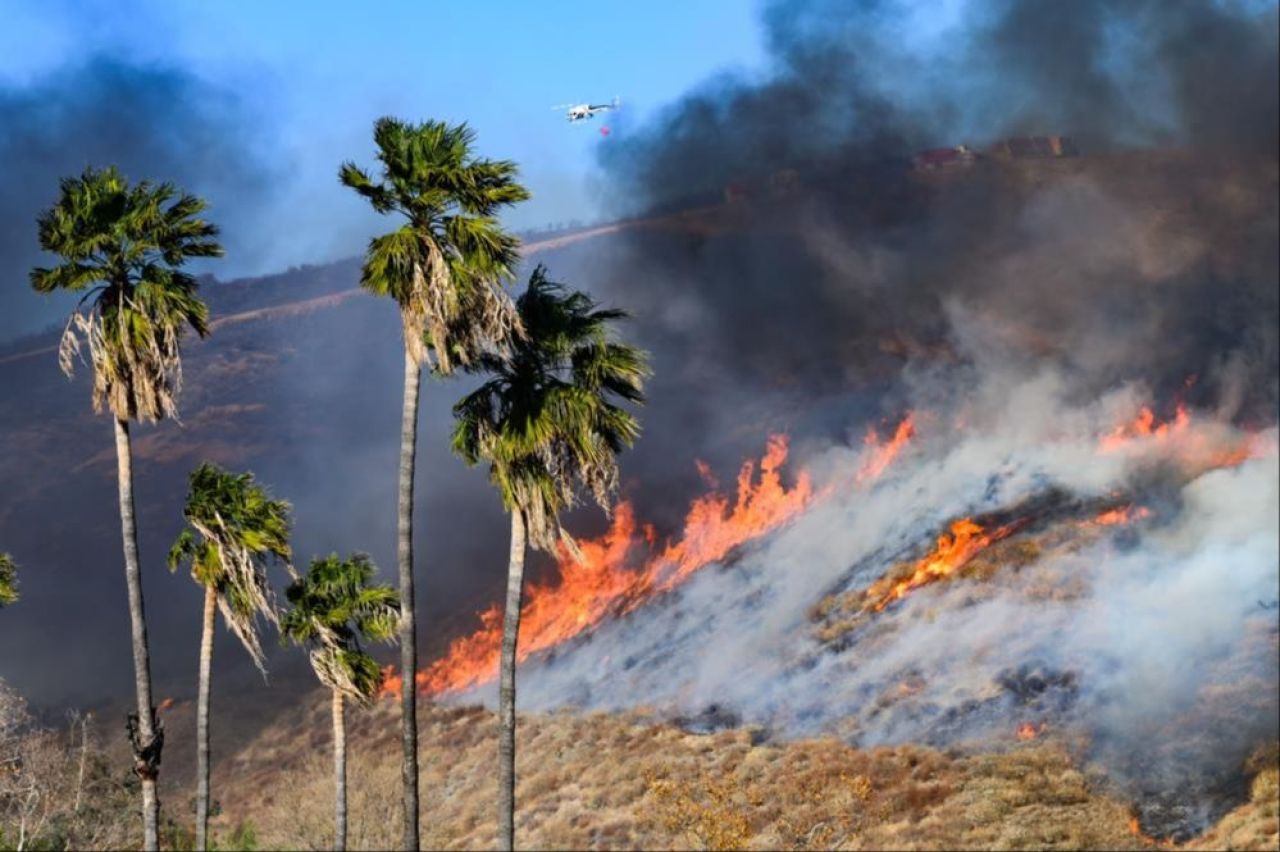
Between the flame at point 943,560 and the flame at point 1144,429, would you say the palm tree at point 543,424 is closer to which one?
the flame at point 943,560

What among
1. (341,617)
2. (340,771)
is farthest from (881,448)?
(341,617)

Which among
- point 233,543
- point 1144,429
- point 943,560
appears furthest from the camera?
point 1144,429

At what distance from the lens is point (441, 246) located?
24703 mm

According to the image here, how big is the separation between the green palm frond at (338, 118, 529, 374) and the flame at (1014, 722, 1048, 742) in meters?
52.7

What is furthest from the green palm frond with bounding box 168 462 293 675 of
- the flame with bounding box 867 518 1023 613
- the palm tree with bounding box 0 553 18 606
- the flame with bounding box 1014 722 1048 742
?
the flame with bounding box 867 518 1023 613

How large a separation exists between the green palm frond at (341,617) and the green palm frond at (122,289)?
31.4 ft

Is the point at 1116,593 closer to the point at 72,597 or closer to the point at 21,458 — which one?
the point at 72,597

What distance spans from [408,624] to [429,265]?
6.42 meters

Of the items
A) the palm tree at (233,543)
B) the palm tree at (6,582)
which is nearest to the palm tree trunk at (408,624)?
the palm tree at (233,543)

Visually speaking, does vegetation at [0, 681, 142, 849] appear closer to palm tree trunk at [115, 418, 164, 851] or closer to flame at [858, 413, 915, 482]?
palm tree trunk at [115, 418, 164, 851]

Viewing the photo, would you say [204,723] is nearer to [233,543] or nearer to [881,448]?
[233,543]

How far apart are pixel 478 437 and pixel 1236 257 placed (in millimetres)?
95134

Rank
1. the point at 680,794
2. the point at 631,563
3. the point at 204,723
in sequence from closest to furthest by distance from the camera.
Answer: the point at 204,723
the point at 680,794
the point at 631,563

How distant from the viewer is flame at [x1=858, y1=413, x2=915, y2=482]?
323 ft
